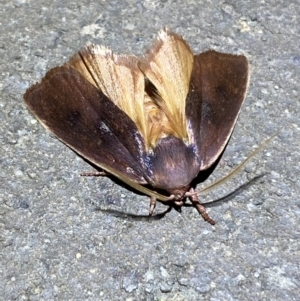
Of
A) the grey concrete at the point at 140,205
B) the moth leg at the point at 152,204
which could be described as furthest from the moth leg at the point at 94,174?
the moth leg at the point at 152,204

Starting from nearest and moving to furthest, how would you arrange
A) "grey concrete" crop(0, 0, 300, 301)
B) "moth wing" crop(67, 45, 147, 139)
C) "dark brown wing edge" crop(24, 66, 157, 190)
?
"grey concrete" crop(0, 0, 300, 301) < "dark brown wing edge" crop(24, 66, 157, 190) < "moth wing" crop(67, 45, 147, 139)

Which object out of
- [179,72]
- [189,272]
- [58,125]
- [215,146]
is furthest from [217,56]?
[189,272]

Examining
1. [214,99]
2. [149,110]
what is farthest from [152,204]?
[214,99]

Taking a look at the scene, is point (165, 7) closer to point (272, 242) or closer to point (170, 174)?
point (170, 174)

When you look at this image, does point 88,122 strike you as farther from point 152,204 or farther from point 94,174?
point 152,204

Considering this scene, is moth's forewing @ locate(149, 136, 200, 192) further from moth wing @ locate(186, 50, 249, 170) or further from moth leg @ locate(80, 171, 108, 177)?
moth leg @ locate(80, 171, 108, 177)

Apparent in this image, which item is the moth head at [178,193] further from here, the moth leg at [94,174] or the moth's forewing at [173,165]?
the moth leg at [94,174]

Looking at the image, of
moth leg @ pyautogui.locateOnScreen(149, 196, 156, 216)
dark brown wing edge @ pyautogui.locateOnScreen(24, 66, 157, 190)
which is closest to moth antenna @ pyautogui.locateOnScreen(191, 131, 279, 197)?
moth leg @ pyautogui.locateOnScreen(149, 196, 156, 216)
